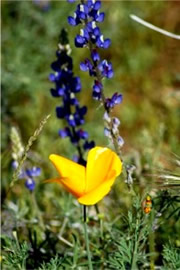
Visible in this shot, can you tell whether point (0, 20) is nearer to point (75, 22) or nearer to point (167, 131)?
point (167, 131)

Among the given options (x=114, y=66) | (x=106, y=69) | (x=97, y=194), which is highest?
(x=114, y=66)

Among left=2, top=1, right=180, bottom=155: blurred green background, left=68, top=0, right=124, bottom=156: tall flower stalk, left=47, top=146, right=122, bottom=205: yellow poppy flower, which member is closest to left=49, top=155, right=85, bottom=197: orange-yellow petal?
left=47, top=146, right=122, bottom=205: yellow poppy flower

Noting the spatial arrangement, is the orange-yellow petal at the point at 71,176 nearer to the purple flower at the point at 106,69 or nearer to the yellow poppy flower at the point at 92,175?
the yellow poppy flower at the point at 92,175

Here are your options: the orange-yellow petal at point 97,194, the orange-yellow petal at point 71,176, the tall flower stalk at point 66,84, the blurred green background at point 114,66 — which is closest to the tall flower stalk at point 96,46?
the tall flower stalk at point 66,84

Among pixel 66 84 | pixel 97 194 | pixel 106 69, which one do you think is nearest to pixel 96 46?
pixel 106 69

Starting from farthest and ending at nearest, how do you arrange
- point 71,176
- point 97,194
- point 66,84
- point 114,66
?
point 114,66 → point 66,84 → point 71,176 → point 97,194

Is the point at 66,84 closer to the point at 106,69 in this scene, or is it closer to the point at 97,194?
the point at 106,69
